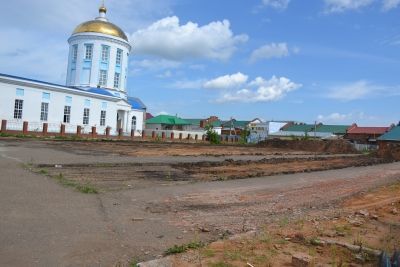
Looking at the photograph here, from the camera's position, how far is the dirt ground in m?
5.06

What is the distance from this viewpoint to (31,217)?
6.95 meters

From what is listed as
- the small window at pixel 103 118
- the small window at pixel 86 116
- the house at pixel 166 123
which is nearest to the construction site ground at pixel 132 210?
the small window at pixel 86 116

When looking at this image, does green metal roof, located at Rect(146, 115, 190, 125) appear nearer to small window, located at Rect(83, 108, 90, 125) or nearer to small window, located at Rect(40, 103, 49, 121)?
small window, located at Rect(83, 108, 90, 125)

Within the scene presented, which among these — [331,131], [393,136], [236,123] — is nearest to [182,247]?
[393,136]

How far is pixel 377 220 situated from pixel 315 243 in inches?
120

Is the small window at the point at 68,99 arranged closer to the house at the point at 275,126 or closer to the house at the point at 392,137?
the house at the point at 392,137

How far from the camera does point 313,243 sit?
5.80 m

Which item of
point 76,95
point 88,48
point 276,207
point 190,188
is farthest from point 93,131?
point 276,207

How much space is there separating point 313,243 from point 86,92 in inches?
1708

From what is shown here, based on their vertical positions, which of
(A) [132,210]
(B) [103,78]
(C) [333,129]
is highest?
(B) [103,78]

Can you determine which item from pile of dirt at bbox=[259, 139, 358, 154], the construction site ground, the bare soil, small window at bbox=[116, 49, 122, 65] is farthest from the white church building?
the construction site ground

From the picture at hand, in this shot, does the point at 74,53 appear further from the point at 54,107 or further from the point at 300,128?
the point at 300,128

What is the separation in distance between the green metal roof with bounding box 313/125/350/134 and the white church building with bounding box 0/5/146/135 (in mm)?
44010

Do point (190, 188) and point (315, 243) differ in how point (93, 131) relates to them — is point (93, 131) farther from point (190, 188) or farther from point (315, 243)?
point (315, 243)
